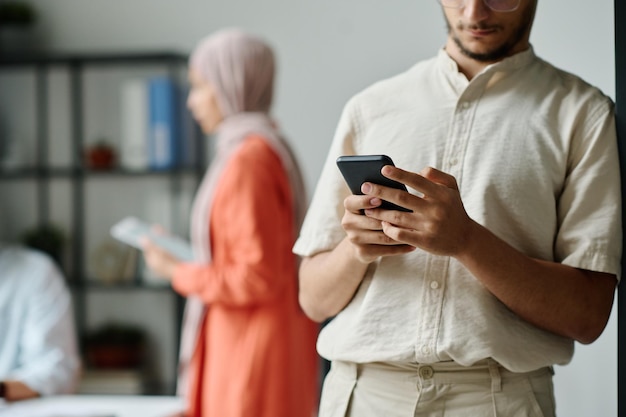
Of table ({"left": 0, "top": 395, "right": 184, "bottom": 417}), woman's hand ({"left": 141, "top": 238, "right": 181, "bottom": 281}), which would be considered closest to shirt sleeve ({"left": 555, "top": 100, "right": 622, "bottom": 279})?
table ({"left": 0, "top": 395, "right": 184, "bottom": 417})

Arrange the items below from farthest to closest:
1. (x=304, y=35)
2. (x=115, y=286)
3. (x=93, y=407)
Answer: (x=115, y=286)
(x=304, y=35)
(x=93, y=407)

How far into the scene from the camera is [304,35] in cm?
353

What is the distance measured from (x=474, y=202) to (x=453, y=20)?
22 cm

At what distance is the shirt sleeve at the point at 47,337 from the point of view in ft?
7.35

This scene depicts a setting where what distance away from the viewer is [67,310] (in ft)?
7.77

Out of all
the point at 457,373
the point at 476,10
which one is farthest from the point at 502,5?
the point at 457,373

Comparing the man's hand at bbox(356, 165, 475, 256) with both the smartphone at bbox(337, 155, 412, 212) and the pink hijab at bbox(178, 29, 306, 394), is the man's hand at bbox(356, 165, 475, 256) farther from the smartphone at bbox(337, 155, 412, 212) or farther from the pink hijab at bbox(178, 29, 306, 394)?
the pink hijab at bbox(178, 29, 306, 394)

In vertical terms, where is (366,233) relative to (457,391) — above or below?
above

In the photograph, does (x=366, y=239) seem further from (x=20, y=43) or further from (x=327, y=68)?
(x=20, y=43)

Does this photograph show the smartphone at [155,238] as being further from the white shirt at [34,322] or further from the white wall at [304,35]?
the white wall at [304,35]

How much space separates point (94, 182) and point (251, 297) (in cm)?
206

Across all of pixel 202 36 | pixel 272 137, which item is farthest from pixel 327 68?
pixel 272 137

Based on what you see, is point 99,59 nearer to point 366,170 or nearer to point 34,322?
point 34,322

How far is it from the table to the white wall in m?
0.70
